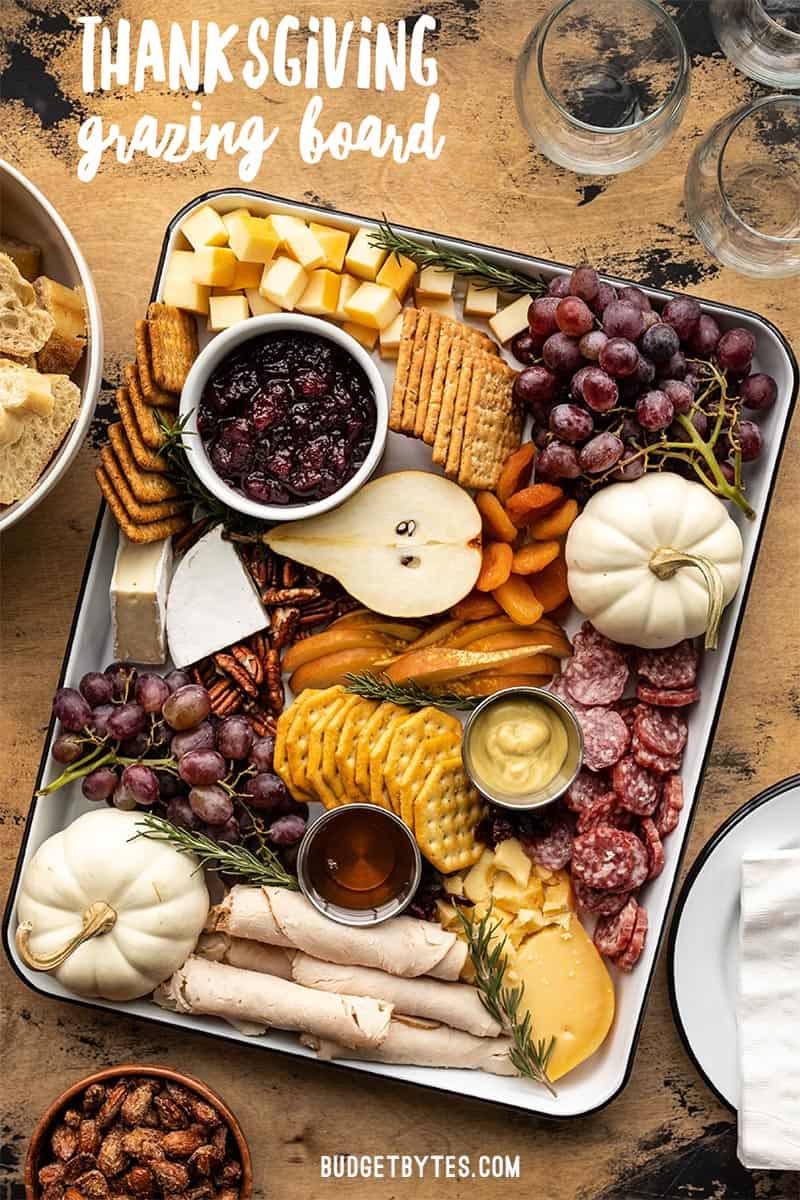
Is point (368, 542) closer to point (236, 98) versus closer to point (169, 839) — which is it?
point (169, 839)

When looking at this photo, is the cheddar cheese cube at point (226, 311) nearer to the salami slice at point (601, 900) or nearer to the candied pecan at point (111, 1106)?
the salami slice at point (601, 900)

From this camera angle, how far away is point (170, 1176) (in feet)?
5.97

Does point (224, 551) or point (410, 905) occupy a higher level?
point (224, 551)

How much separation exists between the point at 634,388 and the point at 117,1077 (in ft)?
4.43

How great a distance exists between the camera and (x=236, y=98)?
2033 mm

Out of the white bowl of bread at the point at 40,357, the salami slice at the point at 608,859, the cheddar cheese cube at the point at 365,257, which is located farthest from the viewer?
the cheddar cheese cube at the point at 365,257

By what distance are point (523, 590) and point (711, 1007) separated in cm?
73

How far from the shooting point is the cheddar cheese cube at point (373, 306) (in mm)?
1879

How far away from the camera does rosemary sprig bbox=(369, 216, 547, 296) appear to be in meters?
1.89

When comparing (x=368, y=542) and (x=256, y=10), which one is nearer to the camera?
(x=368, y=542)

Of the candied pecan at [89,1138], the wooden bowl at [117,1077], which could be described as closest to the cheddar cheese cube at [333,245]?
the wooden bowl at [117,1077]

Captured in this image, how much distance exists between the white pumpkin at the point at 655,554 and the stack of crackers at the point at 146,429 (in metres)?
0.68

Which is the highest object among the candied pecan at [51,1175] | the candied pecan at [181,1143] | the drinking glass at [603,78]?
the drinking glass at [603,78]

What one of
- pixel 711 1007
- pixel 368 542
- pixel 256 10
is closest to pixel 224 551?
pixel 368 542
